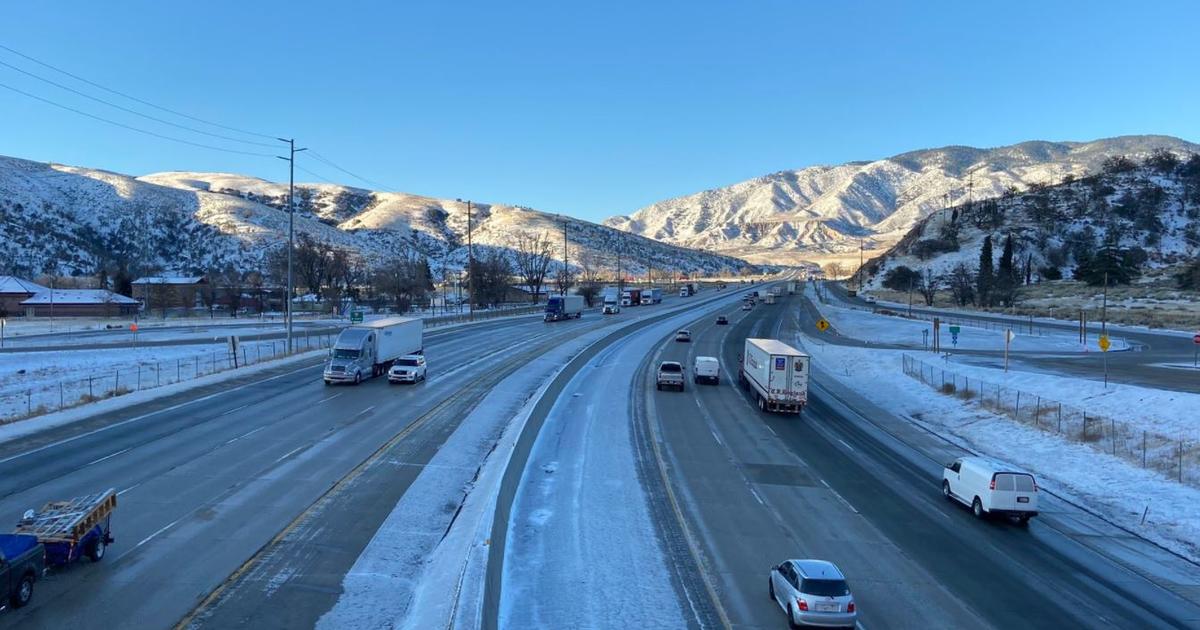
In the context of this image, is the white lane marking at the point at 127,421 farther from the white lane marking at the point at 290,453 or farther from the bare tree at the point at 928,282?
the bare tree at the point at 928,282

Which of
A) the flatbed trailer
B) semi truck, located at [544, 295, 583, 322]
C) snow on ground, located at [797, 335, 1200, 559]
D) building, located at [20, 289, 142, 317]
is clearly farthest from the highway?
building, located at [20, 289, 142, 317]

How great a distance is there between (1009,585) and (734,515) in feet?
21.8

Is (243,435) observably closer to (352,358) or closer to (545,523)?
(352,358)

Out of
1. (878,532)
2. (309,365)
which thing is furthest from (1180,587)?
(309,365)

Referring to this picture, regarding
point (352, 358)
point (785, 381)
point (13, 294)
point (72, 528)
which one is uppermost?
point (13, 294)

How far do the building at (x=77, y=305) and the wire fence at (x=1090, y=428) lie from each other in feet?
344

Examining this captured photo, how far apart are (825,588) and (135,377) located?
Answer: 1990 inches

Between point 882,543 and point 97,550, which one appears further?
point 882,543

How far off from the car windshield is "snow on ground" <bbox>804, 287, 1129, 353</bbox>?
170ft

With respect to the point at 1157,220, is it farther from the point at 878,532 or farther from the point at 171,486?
the point at 171,486

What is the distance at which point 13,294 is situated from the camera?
106 meters

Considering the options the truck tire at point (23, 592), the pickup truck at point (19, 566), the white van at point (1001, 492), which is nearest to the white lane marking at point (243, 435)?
the pickup truck at point (19, 566)

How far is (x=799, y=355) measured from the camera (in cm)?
3597

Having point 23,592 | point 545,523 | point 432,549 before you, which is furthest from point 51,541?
point 545,523
